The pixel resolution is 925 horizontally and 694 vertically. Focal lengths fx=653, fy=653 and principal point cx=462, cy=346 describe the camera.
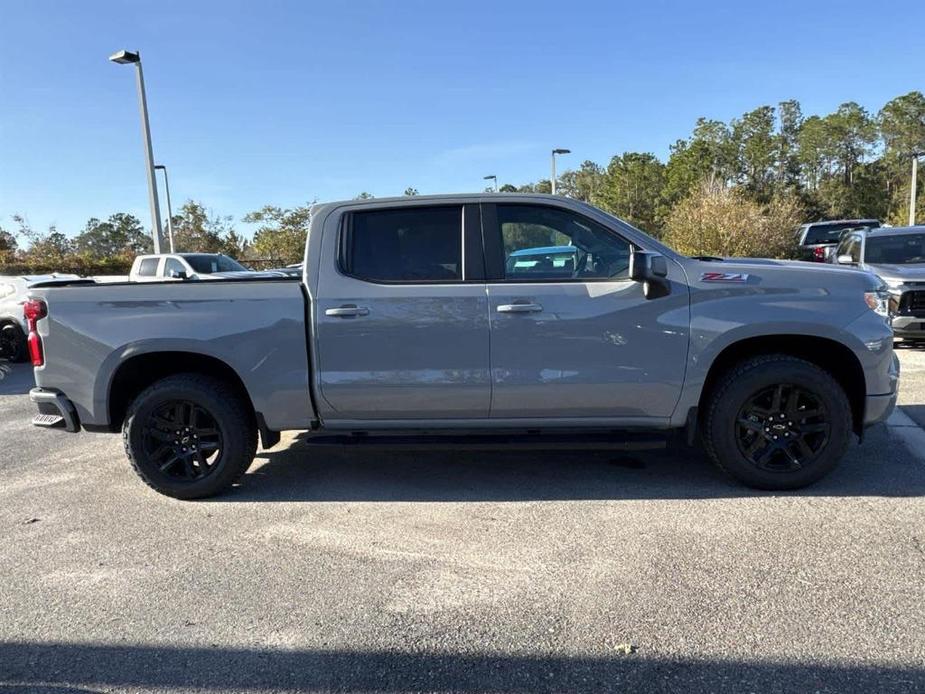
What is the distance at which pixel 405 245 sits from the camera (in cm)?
427

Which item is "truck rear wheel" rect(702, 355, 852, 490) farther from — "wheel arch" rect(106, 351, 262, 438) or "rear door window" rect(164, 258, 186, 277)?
"rear door window" rect(164, 258, 186, 277)

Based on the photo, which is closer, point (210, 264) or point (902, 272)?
point (902, 272)

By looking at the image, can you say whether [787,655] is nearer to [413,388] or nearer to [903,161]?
[413,388]

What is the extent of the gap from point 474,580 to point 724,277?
2373 millimetres

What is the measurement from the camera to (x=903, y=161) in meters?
50.8

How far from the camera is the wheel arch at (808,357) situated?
13.6 feet

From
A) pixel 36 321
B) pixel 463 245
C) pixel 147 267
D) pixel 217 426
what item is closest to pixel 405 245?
pixel 463 245

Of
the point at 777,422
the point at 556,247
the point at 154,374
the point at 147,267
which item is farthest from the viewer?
the point at 147,267

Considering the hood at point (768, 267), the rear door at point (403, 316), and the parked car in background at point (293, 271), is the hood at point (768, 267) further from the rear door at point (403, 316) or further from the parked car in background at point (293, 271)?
the parked car in background at point (293, 271)

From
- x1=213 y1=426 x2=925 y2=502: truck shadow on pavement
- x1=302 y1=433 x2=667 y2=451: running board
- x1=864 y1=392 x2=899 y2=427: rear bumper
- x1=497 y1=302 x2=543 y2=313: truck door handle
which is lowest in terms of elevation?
x1=213 y1=426 x2=925 y2=502: truck shadow on pavement

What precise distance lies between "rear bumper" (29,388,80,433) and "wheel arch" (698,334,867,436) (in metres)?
4.12

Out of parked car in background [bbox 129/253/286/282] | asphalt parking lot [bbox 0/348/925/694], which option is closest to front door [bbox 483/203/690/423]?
asphalt parking lot [bbox 0/348/925/694]

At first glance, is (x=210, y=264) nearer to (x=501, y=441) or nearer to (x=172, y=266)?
(x=172, y=266)

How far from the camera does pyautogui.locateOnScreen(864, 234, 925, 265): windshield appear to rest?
9.57 m
